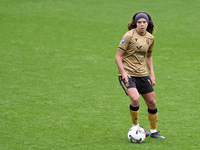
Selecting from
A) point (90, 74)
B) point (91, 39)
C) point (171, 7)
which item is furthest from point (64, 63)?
point (171, 7)

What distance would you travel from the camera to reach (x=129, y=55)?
7.57m

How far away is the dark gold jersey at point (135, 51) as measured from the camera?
7.47 meters

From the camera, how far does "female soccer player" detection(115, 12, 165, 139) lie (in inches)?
291

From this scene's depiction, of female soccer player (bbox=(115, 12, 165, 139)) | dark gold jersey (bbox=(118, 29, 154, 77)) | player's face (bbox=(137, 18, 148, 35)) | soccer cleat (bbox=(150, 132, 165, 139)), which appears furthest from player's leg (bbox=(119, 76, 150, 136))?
player's face (bbox=(137, 18, 148, 35))

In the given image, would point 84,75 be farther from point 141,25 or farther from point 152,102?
point 141,25

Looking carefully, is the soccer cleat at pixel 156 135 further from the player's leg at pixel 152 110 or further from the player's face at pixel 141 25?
the player's face at pixel 141 25

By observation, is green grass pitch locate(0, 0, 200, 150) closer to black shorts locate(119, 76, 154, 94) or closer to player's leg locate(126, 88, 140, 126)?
player's leg locate(126, 88, 140, 126)

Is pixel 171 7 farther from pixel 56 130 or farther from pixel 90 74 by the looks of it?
pixel 56 130

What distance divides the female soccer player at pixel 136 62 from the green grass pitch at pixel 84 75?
77 centimetres

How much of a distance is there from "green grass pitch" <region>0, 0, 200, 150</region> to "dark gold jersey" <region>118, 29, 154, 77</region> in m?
1.29

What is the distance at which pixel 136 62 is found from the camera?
7.59m

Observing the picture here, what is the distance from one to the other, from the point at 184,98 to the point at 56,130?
156 inches

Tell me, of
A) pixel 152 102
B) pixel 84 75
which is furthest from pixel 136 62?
pixel 84 75

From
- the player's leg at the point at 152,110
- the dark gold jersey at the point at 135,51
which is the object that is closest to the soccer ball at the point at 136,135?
the player's leg at the point at 152,110
